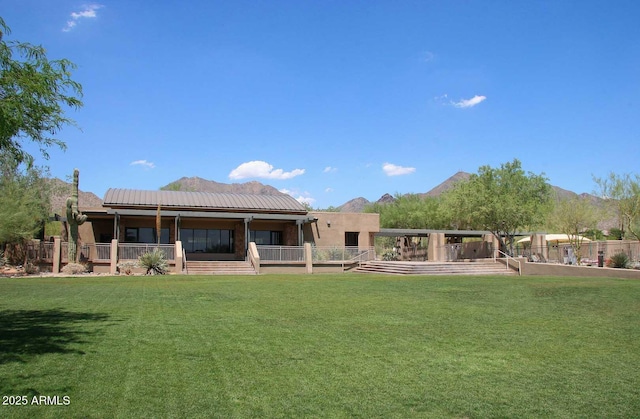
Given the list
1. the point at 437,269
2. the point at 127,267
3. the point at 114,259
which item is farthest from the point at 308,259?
the point at 114,259

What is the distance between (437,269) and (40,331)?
22.8 meters

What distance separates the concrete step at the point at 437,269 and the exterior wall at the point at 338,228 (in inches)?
237

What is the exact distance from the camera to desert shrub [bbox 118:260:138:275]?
26453 mm

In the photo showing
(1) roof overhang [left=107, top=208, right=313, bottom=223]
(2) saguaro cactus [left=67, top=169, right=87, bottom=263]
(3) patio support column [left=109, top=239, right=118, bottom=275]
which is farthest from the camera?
(1) roof overhang [left=107, top=208, right=313, bottom=223]

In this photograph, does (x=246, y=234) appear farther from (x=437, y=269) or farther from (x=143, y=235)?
(x=437, y=269)

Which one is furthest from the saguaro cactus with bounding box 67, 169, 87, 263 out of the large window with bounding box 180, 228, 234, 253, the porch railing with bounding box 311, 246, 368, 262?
the porch railing with bounding box 311, 246, 368, 262

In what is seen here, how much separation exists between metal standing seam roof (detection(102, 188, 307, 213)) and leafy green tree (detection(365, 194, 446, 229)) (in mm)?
21297

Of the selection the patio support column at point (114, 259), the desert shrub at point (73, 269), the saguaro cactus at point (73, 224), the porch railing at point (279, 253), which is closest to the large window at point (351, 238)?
the porch railing at point (279, 253)

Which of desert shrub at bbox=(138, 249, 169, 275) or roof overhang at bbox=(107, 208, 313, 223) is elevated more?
roof overhang at bbox=(107, 208, 313, 223)

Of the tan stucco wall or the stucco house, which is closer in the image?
the tan stucco wall

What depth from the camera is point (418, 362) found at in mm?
6887

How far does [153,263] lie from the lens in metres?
26.3

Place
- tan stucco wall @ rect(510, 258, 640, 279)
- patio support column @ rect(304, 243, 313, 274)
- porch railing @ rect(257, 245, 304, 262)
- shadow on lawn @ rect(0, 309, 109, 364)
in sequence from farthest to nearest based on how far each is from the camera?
patio support column @ rect(304, 243, 313, 274), porch railing @ rect(257, 245, 304, 262), tan stucco wall @ rect(510, 258, 640, 279), shadow on lawn @ rect(0, 309, 109, 364)

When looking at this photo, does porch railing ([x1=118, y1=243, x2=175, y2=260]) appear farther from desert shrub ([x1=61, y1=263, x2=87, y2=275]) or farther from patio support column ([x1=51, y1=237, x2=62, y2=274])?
patio support column ([x1=51, y1=237, x2=62, y2=274])
